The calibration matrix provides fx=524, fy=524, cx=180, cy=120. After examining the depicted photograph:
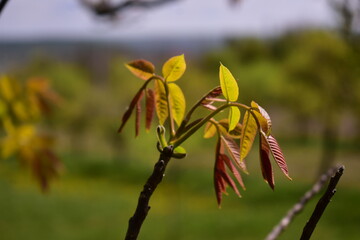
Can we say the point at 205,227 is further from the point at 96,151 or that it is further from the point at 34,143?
the point at 96,151

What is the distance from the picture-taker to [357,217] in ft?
28.0

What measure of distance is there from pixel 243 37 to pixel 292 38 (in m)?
2.36

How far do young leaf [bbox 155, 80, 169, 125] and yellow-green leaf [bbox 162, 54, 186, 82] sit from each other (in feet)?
0.06

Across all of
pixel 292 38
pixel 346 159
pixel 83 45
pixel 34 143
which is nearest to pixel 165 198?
pixel 346 159

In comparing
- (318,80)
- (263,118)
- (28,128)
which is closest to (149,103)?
(263,118)

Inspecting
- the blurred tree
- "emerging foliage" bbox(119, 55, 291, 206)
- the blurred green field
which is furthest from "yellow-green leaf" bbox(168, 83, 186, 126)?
the blurred tree

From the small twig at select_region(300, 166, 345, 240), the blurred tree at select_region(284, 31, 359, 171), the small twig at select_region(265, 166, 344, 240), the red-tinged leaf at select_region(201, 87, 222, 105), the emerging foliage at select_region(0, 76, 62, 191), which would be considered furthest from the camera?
the blurred tree at select_region(284, 31, 359, 171)

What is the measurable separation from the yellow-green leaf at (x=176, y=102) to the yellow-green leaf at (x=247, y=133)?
6 centimetres

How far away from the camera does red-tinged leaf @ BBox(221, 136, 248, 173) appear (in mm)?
327

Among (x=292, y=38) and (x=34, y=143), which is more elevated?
(x=34, y=143)

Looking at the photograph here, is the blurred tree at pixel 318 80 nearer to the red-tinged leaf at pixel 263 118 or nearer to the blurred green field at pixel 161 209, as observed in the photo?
the blurred green field at pixel 161 209

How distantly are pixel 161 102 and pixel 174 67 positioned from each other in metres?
0.03

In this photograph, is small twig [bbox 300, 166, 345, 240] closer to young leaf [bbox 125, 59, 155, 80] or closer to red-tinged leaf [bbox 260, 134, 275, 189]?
red-tinged leaf [bbox 260, 134, 275, 189]

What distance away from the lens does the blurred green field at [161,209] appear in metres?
7.79
